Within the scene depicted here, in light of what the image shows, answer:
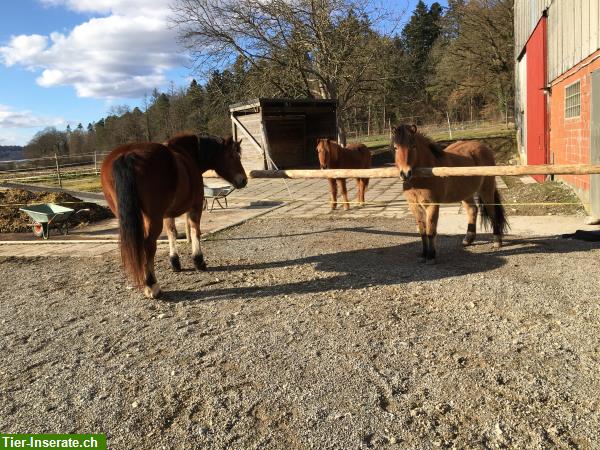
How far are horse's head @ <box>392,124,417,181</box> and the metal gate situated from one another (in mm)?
4010

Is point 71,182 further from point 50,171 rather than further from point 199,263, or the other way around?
point 199,263

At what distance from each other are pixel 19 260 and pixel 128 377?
4960 mm

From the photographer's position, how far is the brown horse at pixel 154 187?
4148 millimetres

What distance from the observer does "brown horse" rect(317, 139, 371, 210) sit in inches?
378

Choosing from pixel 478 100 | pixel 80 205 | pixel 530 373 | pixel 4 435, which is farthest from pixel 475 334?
pixel 478 100

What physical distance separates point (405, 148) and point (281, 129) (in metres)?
16.4

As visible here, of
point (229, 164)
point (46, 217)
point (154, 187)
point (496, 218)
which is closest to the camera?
point (154, 187)

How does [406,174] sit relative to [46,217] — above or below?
above

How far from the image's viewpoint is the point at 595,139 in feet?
24.6

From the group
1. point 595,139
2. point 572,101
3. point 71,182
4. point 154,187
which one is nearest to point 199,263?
point 154,187

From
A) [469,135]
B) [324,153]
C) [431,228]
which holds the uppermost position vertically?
[469,135]

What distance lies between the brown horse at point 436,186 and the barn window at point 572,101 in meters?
3.84

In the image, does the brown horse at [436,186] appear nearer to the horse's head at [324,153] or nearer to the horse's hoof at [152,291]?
the horse's hoof at [152,291]

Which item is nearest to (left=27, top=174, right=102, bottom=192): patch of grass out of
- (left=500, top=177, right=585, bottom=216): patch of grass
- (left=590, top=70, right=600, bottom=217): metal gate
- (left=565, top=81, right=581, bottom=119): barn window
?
(left=500, top=177, right=585, bottom=216): patch of grass
